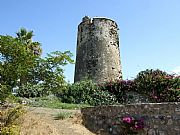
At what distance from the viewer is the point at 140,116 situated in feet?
40.7

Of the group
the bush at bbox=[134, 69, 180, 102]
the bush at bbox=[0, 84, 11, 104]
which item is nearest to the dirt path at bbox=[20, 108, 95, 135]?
the bush at bbox=[0, 84, 11, 104]

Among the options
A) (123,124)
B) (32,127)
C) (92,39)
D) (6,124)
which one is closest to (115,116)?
(123,124)

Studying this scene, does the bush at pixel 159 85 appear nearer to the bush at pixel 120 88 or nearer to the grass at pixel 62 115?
the bush at pixel 120 88

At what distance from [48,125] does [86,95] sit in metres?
6.74

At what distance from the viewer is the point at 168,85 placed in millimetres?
17844

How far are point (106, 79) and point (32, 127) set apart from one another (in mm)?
11528

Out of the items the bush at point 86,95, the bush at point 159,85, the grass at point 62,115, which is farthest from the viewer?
the bush at point 86,95

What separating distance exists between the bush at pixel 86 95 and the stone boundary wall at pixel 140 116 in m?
4.14

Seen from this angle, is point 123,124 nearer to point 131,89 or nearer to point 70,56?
point 70,56

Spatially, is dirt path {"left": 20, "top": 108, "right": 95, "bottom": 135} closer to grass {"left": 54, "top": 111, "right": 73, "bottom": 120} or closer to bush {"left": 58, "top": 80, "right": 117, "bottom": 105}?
grass {"left": 54, "top": 111, "right": 73, "bottom": 120}

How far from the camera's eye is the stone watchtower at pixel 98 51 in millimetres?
22375

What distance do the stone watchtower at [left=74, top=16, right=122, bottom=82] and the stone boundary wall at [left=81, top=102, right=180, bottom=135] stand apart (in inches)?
347

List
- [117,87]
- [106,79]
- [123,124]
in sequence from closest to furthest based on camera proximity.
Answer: [123,124]
[117,87]
[106,79]

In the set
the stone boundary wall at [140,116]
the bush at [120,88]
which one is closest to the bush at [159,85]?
the bush at [120,88]
